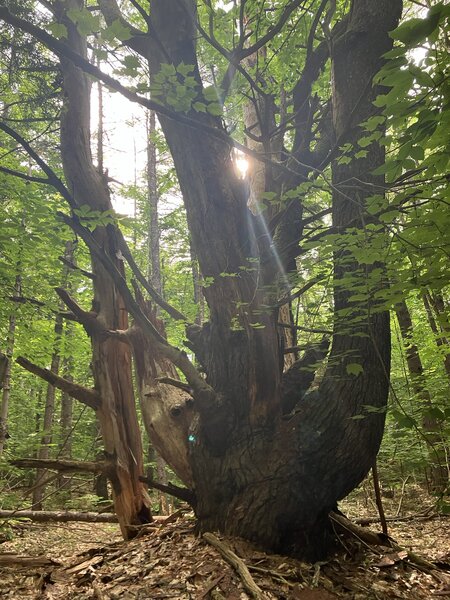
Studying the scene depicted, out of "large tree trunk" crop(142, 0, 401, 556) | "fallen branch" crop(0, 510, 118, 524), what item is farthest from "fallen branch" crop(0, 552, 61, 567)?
"fallen branch" crop(0, 510, 118, 524)

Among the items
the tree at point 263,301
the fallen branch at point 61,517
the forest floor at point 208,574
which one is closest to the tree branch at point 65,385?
the tree at point 263,301

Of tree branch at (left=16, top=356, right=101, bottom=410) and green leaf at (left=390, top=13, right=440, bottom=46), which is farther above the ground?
green leaf at (left=390, top=13, right=440, bottom=46)

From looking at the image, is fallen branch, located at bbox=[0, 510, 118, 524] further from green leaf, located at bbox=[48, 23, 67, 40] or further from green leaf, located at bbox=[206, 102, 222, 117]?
green leaf, located at bbox=[48, 23, 67, 40]

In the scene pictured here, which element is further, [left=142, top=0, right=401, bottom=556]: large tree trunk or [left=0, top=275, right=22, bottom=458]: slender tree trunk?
[left=0, top=275, right=22, bottom=458]: slender tree trunk

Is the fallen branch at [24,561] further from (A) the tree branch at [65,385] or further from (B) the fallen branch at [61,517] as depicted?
(B) the fallen branch at [61,517]

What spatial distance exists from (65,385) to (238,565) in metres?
2.52

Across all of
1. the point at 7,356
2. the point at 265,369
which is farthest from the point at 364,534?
the point at 7,356

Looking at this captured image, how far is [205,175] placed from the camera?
3.71m

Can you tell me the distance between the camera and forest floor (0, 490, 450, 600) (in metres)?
2.84

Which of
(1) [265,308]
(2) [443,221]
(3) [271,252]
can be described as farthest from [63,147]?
(2) [443,221]

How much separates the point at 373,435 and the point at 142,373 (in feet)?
9.30

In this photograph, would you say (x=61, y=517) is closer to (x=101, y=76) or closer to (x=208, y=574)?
(x=208, y=574)

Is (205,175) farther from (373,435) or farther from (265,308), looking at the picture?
(373,435)

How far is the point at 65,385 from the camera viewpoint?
4340mm
